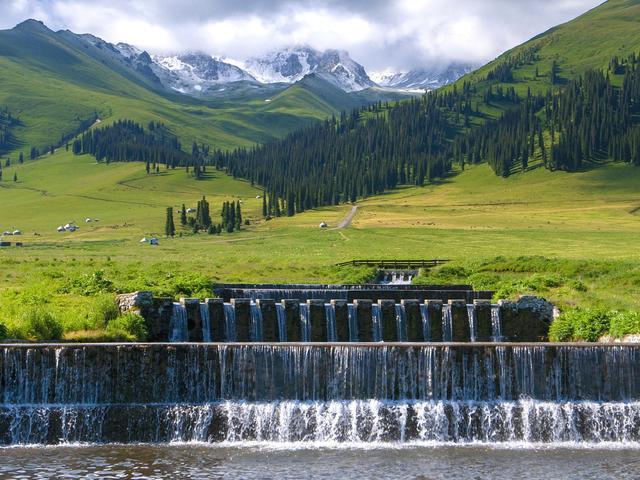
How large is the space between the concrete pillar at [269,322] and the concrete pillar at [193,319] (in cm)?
369

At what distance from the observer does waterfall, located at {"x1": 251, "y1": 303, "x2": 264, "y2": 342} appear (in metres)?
48.0

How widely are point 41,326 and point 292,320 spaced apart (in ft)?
45.6

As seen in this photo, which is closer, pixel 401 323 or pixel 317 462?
pixel 317 462

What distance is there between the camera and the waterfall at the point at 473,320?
48.2m

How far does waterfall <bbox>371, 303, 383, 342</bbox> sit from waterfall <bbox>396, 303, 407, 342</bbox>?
3.33ft

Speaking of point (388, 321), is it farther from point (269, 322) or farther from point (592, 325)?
point (592, 325)

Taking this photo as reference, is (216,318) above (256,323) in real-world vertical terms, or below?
above

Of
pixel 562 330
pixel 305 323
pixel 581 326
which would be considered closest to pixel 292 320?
pixel 305 323

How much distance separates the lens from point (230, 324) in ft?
158

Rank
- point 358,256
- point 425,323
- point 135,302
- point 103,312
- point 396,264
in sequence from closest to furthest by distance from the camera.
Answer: point 103,312
point 135,302
point 425,323
point 396,264
point 358,256

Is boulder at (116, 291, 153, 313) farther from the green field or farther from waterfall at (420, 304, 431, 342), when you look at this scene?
waterfall at (420, 304, 431, 342)

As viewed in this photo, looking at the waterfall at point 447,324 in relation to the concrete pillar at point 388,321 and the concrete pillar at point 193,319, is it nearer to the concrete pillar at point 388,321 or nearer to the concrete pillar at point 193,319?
the concrete pillar at point 388,321

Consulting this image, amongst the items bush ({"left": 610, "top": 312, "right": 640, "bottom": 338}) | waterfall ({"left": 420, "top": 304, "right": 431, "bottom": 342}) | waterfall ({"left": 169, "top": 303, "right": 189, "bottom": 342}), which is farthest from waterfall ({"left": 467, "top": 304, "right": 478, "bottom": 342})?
waterfall ({"left": 169, "top": 303, "right": 189, "bottom": 342})

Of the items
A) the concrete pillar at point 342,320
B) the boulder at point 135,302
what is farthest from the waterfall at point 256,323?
the boulder at point 135,302
